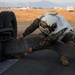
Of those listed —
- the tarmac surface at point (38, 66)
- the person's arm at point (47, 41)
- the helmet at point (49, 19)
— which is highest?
the helmet at point (49, 19)

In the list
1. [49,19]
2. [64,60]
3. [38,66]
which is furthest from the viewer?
[64,60]

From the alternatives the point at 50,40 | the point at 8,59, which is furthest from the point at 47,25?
the point at 8,59

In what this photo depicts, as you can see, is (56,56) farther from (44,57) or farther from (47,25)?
(47,25)

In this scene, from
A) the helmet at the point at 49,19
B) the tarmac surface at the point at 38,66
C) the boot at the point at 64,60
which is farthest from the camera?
the boot at the point at 64,60

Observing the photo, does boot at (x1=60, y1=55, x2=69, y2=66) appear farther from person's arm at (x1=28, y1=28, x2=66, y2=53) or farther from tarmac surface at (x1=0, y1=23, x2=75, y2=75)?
person's arm at (x1=28, y1=28, x2=66, y2=53)

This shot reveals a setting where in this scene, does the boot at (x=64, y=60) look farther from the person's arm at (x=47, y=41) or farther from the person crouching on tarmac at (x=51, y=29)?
the person's arm at (x=47, y=41)

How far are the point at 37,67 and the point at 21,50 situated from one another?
1104 millimetres

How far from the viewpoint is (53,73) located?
6.30 meters

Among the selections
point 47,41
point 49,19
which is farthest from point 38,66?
point 49,19

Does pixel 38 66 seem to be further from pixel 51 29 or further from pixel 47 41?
pixel 51 29

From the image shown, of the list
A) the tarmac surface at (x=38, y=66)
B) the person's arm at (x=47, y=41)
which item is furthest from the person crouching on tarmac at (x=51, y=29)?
the tarmac surface at (x=38, y=66)

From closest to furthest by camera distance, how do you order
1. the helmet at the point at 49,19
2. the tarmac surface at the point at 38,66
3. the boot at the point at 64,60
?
the tarmac surface at the point at 38,66
the helmet at the point at 49,19
the boot at the point at 64,60

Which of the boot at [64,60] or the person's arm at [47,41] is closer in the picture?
the person's arm at [47,41]

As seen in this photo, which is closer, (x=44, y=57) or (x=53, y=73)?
(x=53, y=73)
